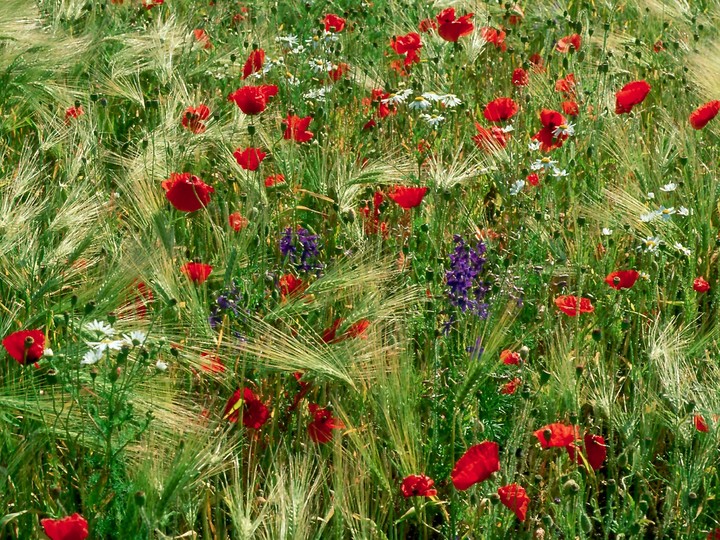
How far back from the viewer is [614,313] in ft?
7.45

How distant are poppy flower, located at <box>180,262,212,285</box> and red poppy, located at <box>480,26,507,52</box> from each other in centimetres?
170

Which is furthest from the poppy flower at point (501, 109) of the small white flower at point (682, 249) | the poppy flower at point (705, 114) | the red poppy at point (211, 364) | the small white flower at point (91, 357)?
the small white flower at point (91, 357)

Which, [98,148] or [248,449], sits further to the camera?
[98,148]

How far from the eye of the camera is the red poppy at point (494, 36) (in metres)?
3.48

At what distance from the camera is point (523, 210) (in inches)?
102

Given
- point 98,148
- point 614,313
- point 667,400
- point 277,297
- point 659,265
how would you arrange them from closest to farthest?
point 667,400
point 277,297
point 614,313
point 659,265
point 98,148

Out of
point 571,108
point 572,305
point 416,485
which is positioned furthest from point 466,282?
point 571,108

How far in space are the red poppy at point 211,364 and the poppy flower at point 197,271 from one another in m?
0.14

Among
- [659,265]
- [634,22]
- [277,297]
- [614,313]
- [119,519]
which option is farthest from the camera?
[634,22]

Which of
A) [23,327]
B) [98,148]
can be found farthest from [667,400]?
[98,148]

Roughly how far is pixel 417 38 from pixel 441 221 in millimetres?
1110

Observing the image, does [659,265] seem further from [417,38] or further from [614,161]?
[417,38]

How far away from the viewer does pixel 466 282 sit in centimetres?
221

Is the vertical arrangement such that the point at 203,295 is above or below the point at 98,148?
Answer: above
